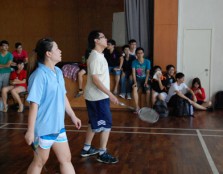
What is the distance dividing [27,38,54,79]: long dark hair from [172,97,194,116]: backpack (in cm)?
634

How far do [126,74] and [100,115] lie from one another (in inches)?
207

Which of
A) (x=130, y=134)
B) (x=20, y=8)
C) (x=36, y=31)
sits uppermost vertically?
(x=20, y=8)

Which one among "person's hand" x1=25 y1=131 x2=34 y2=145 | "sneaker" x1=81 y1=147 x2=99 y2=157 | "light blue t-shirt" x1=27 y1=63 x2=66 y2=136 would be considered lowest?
"sneaker" x1=81 y1=147 x2=99 y2=157

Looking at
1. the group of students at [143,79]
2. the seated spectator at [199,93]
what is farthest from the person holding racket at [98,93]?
the seated spectator at [199,93]

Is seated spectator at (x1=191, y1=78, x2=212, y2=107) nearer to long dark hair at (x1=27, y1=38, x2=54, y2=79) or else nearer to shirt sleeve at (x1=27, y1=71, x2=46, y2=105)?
long dark hair at (x1=27, y1=38, x2=54, y2=79)

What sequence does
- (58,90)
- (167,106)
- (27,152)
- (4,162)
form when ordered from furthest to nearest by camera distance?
(167,106), (27,152), (4,162), (58,90)

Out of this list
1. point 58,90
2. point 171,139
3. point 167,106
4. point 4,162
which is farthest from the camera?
point 167,106

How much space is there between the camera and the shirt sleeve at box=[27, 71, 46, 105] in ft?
11.5

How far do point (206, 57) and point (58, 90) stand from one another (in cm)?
829

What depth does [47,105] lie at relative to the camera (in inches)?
142

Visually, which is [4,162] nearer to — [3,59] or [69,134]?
[69,134]

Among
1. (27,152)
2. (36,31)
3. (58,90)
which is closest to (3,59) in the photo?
(36,31)

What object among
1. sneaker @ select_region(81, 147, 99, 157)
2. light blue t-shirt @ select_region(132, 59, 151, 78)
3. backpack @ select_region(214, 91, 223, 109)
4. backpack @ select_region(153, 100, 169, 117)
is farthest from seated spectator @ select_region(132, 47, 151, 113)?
sneaker @ select_region(81, 147, 99, 157)

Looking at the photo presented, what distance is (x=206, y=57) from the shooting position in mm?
11203
